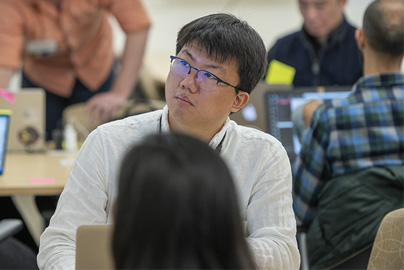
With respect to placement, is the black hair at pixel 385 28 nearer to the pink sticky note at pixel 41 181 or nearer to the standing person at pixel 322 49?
the standing person at pixel 322 49

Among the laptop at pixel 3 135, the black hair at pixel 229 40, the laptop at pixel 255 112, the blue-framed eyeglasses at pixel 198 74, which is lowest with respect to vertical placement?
the laptop at pixel 3 135

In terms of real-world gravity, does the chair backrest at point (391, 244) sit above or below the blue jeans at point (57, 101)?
above

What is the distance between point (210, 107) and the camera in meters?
1.56

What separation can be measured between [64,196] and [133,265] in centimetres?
71

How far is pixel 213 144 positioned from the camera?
5.21 ft

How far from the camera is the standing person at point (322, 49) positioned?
11.0 ft

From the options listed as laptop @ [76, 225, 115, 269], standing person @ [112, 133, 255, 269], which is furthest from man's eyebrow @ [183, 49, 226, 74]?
standing person @ [112, 133, 255, 269]

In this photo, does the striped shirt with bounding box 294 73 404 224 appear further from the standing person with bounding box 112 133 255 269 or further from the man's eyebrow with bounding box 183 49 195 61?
the standing person with bounding box 112 133 255 269

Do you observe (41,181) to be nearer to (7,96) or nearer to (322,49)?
(7,96)

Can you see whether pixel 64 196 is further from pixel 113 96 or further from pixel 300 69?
pixel 300 69

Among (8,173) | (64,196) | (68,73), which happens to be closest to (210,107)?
(64,196)

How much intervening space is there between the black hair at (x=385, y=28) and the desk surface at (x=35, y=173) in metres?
1.21

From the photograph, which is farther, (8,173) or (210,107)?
(8,173)

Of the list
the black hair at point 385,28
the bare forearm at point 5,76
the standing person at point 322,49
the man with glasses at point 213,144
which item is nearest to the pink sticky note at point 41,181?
the man with glasses at point 213,144
